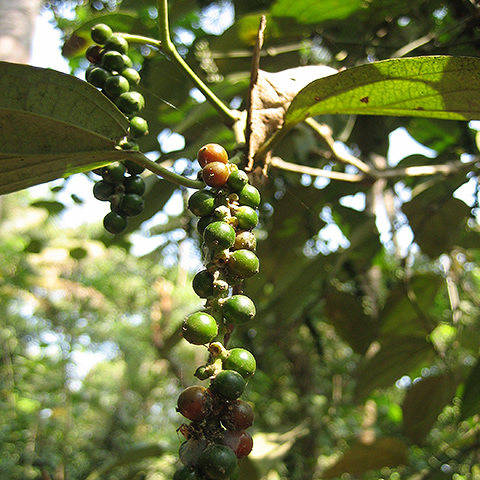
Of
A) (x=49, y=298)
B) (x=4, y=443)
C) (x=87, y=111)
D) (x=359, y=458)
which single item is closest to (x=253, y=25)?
(x=87, y=111)

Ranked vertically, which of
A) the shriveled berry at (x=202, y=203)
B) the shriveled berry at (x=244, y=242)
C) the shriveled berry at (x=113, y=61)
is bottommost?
the shriveled berry at (x=244, y=242)

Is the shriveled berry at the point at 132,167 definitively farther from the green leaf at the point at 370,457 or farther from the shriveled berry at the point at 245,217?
the green leaf at the point at 370,457

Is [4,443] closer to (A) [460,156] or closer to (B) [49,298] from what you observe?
(B) [49,298]

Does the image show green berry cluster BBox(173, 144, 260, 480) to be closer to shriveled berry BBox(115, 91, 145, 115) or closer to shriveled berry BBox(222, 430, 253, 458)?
shriveled berry BBox(222, 430, 253, 458)

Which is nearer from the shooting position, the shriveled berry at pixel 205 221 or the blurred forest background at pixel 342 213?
the shriveled berry at pixel 205 221

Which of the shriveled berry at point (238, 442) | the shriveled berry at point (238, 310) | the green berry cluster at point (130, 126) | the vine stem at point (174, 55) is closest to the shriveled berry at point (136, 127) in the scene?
the green berry cluster at point (130, 126)

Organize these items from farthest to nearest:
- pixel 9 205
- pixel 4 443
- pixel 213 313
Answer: pixel 9 205 → pixel 4 443 → pixel 213 313

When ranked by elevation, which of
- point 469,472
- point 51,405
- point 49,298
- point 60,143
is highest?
point 49,298
